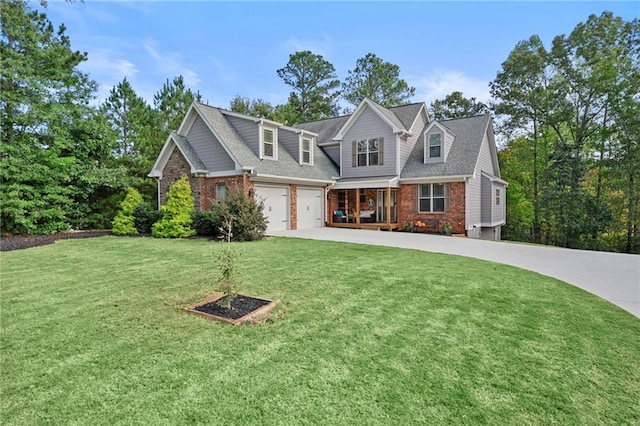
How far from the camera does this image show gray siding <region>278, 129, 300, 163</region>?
18469mm

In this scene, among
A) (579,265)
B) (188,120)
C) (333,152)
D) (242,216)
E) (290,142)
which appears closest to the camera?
(579,265)

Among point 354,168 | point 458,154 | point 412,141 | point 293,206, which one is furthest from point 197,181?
point 458,154

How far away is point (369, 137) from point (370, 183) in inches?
115

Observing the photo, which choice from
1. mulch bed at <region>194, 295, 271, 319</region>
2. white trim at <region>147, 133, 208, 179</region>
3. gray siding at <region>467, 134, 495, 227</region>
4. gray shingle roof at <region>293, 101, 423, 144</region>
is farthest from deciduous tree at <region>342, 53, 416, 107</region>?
mulch bed at <region>194, 295, 271, 319</region>

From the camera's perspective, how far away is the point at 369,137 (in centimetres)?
1891

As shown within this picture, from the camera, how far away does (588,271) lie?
7.92 metres

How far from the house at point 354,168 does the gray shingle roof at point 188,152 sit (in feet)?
0.21

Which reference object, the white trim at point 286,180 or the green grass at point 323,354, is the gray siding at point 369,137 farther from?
the green grass at point 323,354

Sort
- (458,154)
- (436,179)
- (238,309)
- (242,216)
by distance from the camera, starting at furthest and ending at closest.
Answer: (458,154), (436,179), (242,216), (238,309)

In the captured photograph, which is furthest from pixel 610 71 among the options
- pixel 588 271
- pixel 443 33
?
pixel 588 271

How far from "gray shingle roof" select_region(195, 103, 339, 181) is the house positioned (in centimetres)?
7

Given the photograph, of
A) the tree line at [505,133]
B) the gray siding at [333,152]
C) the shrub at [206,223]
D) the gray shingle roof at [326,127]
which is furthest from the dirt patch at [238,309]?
the gray shingle roof at [326,127]

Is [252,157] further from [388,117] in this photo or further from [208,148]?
[388,117]

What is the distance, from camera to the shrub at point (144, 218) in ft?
50.2
